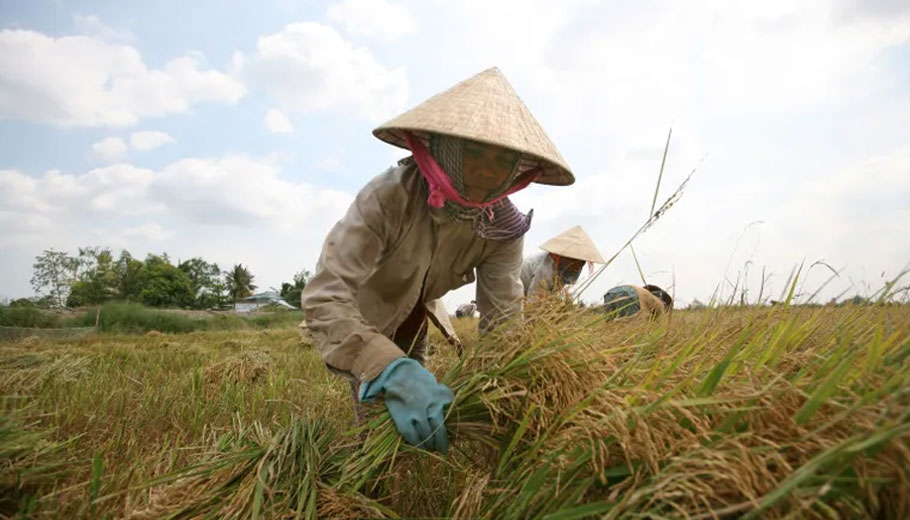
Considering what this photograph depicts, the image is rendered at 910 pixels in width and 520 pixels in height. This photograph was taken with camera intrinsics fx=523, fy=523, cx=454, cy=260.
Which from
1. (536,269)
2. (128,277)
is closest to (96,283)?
(128,277)

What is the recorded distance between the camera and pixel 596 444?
3.50 ft

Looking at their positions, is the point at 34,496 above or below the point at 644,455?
below

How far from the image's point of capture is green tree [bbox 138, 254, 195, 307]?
51812 millimetres

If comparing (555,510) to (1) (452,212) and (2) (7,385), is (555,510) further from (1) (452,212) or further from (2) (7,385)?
(2) (7,385)

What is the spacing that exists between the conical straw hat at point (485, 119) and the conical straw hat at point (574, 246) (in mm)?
2968

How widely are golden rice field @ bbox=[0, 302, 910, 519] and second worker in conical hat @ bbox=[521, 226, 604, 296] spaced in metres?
2.78

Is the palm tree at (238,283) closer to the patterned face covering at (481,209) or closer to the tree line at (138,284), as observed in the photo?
the tree line at (138,284)

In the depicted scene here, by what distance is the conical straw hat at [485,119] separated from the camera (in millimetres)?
1802

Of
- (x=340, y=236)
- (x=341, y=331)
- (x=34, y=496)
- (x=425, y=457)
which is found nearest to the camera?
(x=34, y=496)

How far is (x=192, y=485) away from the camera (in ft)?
5.14

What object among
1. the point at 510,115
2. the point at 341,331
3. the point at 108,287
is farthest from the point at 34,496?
the point at 108,287

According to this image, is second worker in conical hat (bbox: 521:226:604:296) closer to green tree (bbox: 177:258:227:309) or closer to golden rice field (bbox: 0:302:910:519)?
golden rice field (bbox: 0:302:910:519)

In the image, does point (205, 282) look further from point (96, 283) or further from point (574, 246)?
point (574, 246)

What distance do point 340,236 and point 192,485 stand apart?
97 centimetres
